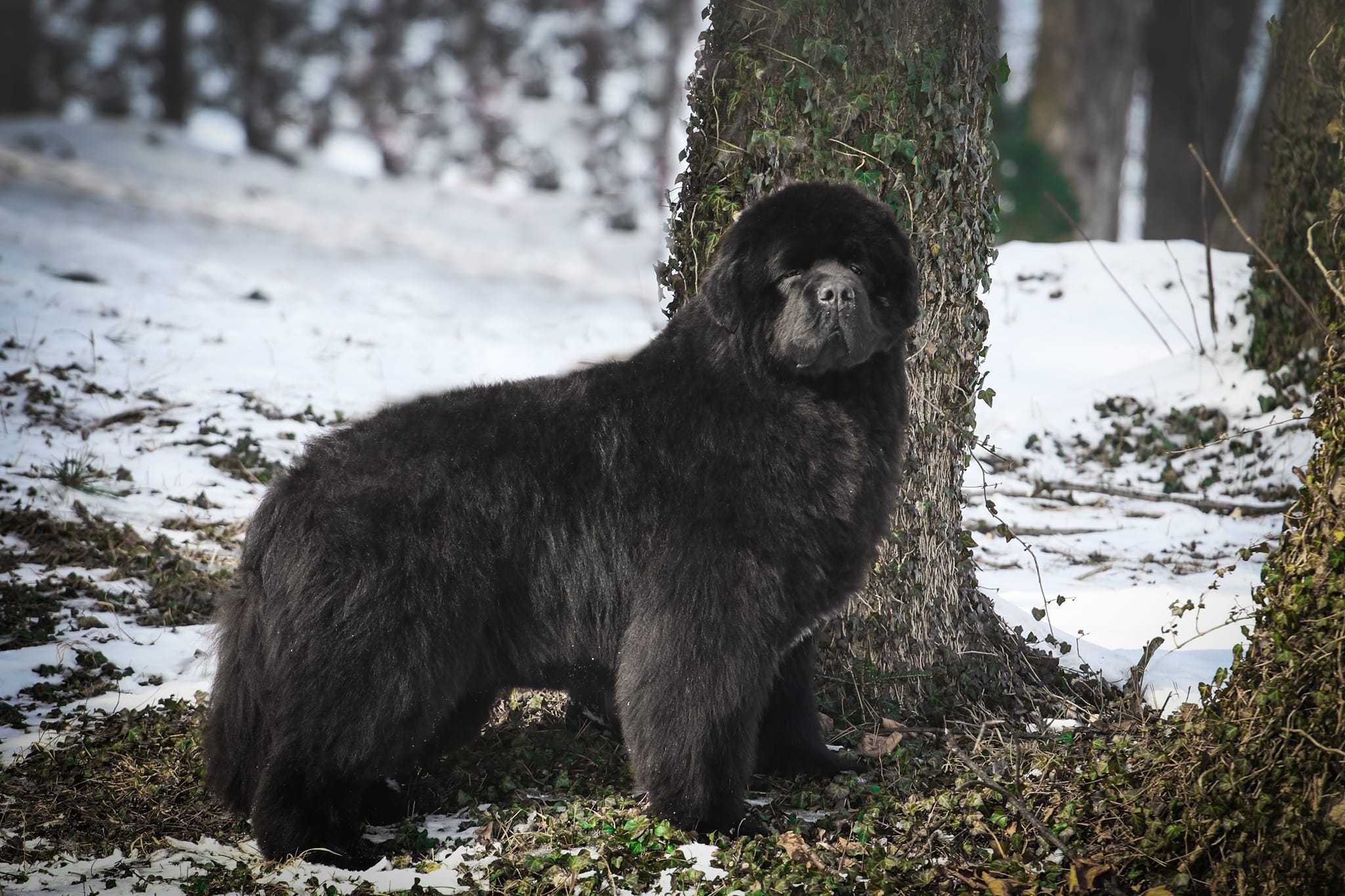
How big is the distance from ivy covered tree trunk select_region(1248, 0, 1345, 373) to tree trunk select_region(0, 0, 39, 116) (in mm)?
11168

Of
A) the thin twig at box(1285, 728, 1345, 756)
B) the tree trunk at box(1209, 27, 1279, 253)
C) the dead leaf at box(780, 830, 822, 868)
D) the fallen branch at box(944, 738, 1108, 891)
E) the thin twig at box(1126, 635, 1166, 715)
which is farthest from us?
the tree trunk at box(1209, 27, 1279, 253)

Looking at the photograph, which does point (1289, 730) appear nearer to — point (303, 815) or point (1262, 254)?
point (1262, 254)

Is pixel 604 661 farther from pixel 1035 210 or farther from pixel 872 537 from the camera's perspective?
pixel 1035 210

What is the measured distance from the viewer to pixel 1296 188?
8.45 m

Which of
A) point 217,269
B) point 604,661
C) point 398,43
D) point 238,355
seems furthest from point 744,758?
point 398,43

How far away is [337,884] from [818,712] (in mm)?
1969

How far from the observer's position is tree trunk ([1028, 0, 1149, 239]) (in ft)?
59.3

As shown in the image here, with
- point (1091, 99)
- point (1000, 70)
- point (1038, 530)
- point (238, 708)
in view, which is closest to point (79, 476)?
point (238, 708)

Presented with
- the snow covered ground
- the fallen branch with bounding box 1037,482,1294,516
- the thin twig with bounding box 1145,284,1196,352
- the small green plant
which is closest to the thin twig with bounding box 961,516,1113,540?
the snow covered ground

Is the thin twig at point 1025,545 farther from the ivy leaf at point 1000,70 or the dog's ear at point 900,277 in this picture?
the ivy leaf at point 1000,70

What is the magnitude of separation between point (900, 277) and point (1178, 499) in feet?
15.0

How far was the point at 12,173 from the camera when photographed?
13633 millimetres

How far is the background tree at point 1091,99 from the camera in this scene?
1806 cm

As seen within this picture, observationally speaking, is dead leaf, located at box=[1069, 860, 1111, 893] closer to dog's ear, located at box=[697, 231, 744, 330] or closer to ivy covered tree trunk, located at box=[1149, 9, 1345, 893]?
ivy covered tree trunk, located at box=[1149, 9, 1345, 893]
